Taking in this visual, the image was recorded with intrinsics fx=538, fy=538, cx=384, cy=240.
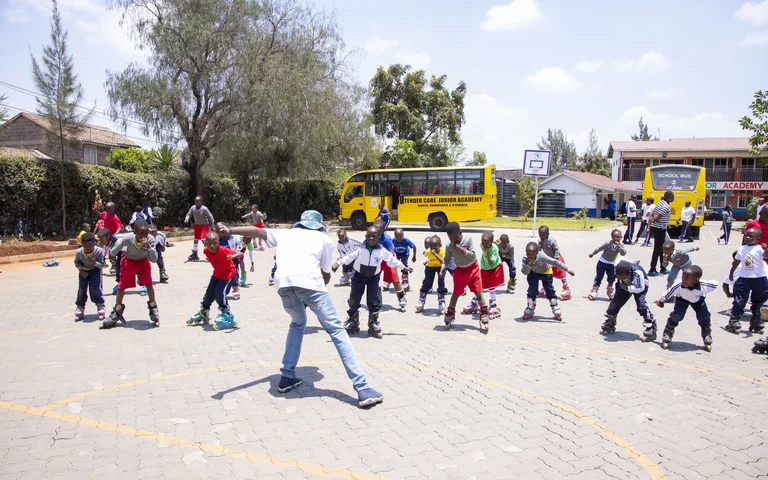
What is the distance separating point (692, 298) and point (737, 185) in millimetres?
47449

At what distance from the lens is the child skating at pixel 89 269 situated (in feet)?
25.6

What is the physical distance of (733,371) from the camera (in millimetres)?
6023

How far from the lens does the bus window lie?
27291 mm

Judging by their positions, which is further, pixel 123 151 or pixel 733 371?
pixel 123 151

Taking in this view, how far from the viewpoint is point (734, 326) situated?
25.0 ft

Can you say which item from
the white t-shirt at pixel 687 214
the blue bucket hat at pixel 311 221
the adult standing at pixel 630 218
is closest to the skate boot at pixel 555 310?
the blue bucket hat at pixel 311 221

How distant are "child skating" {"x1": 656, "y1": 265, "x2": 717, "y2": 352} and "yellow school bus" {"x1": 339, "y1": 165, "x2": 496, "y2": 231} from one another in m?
18.5

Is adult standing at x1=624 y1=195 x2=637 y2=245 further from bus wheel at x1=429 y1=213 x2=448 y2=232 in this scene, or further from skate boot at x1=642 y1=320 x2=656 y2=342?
skate boot at x1=642 y1=320 x2=656 y2=342

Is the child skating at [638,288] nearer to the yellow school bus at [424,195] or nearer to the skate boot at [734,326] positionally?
the skate boot at [734,326]

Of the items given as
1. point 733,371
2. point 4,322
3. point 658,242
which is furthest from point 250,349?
point 658,242

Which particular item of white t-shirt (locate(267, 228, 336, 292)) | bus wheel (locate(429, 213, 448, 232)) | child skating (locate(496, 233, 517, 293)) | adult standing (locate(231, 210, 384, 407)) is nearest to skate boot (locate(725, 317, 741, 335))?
child skating (locate(496, 233, 517, 293))

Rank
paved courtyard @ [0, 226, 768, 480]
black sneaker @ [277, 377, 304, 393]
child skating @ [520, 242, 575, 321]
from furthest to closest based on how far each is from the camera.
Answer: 1. child skating @ [520, 242, 575, 321]
2. black sneaker @ [277, 377, 304, 393]
3. paved courtyard @ [0, 226, 768, 480]

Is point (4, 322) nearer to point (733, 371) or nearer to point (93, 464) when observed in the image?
point (93, 464)

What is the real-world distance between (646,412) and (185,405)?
13.9ft
